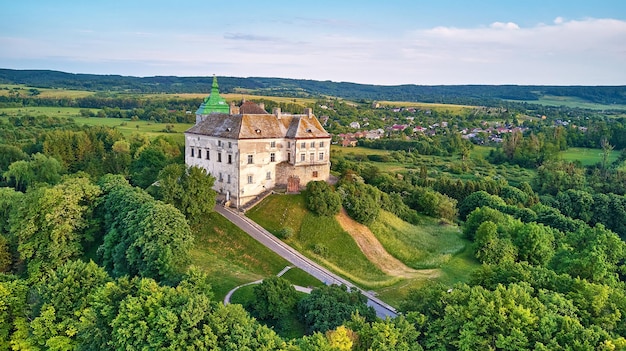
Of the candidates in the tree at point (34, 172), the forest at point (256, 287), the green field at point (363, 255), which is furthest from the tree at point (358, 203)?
the tree at point (34, 172)

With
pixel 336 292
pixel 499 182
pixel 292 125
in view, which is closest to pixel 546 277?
pixel 336 292

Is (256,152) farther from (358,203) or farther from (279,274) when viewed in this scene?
(279,274)

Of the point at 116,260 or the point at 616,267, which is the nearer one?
the point at 616,267

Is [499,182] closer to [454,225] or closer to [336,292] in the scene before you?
[454,225]

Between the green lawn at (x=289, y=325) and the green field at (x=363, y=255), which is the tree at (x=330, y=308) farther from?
the green field at (x=363, y=255)

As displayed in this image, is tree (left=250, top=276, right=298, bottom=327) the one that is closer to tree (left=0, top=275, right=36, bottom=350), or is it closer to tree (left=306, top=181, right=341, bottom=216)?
tree (left=0, top=275, right=36, bottom=350)

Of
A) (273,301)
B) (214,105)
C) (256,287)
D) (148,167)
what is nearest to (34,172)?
(148,167)
